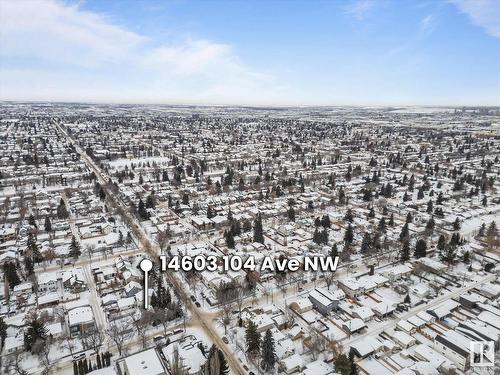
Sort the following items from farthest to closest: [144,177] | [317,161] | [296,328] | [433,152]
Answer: [433,152] < [317,161] < [144,177] < [296,328]

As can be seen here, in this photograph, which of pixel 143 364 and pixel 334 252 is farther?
pixel 334 252

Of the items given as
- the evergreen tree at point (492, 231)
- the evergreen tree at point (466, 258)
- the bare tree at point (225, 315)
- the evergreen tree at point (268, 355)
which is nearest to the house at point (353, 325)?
the evergreen tree at point (268, 355)

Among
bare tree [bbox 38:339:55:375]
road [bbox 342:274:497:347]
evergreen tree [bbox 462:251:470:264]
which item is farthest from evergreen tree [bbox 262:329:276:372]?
evergreen tree [bbox 462:251:470:264]

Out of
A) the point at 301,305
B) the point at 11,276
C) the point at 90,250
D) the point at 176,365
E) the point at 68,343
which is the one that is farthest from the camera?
the point at 90,250

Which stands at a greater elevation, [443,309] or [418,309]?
[443,309]

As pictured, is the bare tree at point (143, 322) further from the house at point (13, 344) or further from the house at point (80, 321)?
the house at point (13, 344)

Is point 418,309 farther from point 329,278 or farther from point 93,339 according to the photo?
point 93,339

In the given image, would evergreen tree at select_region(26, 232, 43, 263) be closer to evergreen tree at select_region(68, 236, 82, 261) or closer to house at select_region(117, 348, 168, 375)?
evergreen tree at select_region(68, 236, 82, 261)

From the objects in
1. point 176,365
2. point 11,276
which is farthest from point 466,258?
point 11,276

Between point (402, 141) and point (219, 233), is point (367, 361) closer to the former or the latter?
point (219, 233)

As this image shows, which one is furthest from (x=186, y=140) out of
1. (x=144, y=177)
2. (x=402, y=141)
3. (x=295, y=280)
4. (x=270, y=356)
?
(x=270, y=356)

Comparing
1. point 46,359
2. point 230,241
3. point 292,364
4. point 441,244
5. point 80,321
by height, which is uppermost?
point 441,244
